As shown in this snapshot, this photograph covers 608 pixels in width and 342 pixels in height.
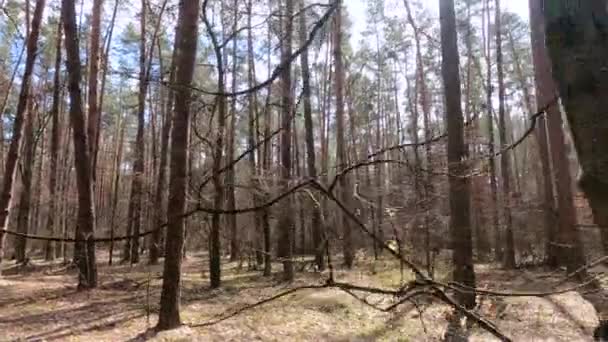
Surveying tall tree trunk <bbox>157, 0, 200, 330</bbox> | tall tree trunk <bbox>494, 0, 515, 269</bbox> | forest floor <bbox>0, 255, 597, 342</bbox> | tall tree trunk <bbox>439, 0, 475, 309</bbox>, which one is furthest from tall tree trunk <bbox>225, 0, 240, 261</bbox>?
tall tree trunk <bbox>494, 0, 515, 269</bbox>

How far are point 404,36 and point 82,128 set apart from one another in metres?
18.0

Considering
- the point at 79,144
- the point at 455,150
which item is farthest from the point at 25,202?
the point at 455,150

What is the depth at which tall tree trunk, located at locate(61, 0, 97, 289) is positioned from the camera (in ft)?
29.6

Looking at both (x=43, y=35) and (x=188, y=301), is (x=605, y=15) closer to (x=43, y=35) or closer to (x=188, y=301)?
(x=188, y=301)

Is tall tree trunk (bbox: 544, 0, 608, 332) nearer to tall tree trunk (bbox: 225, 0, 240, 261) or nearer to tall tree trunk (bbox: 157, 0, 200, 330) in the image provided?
tall tree trunk (bbox: 225, 0, 240, 261)

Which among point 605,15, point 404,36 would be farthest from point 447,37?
point 404,36

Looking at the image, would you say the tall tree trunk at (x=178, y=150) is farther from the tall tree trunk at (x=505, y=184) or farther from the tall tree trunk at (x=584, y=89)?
the tall tree trunk at (x=505, y=184)

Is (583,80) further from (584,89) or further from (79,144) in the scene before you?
(79,144)

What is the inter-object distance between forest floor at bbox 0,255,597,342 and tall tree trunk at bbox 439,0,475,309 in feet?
2.69

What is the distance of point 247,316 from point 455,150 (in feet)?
13.2

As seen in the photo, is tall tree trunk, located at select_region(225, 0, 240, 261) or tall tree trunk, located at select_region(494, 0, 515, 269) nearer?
tall tree trunk, located at select_region(225, 0, 240, 261)

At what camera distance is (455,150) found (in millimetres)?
7223

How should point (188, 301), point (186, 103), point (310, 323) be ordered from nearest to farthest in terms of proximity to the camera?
point (186, 103)
point (310, 323)
point (188, 301)

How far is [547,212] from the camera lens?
49.1 ft
